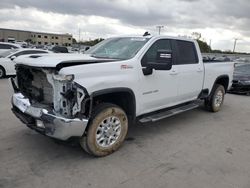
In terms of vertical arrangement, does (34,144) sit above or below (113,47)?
below

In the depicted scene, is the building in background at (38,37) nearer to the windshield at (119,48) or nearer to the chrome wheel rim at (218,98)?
the chrome wheel rim at (218,98)

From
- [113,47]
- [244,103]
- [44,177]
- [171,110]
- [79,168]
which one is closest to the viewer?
[44,177]

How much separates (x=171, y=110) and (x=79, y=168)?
2.49 m

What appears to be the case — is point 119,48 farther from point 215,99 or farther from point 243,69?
point 243,69

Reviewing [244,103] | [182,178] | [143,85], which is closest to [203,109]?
[244,103]

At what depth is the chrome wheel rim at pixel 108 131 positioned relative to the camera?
13.1 feet

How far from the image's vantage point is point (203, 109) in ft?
24.5

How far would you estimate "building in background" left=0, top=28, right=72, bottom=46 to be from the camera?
302ft

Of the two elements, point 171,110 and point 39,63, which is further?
point 171,110

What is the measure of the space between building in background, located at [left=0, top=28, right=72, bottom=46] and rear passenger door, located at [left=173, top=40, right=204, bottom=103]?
94063 mm

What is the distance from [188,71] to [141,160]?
2.44m

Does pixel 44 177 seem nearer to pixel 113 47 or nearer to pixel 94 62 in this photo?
pixel 94 62

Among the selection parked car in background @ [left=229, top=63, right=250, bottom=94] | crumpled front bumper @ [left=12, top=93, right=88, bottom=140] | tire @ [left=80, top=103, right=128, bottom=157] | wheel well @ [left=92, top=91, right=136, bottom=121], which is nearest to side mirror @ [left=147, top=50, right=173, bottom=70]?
wheel well @ [left=92, top=91, right=136, bottom=121]

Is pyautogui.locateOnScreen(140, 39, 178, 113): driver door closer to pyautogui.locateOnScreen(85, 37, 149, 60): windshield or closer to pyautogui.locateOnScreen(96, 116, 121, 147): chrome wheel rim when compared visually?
pyautogui.locateOnScreen(85, 37, 149, 60): windshield
